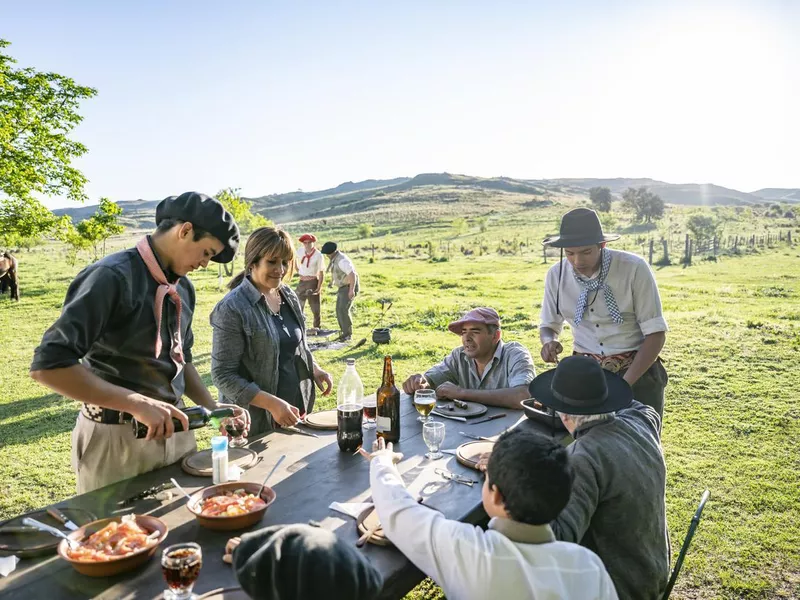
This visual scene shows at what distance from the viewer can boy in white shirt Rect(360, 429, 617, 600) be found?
192 cm

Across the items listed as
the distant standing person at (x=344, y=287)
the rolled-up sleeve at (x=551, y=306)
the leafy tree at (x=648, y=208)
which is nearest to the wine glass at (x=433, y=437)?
the rolled-up sleeve at (x=551, y=306)

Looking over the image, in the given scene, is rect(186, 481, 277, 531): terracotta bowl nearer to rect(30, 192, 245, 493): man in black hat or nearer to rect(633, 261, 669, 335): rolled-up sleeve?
rect(30, 192, 245, 493): man in black hat

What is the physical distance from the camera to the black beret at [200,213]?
2.88 m

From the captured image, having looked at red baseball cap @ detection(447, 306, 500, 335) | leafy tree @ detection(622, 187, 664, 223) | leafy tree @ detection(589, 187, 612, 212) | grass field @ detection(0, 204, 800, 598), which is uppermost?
leafy tree @ detection(589, 187, 612, 212)

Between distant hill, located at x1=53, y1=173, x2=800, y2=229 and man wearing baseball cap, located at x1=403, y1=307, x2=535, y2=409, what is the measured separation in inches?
2843

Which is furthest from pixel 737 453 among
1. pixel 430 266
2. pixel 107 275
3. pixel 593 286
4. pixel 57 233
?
pixel 430 266

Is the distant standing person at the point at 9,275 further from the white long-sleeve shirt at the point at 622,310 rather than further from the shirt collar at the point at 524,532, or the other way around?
the shirt collar at the point at 524,532

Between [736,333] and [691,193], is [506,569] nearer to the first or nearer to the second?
[736,333]

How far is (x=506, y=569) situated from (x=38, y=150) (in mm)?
24727

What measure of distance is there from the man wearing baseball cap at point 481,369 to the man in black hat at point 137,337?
80.7 inches

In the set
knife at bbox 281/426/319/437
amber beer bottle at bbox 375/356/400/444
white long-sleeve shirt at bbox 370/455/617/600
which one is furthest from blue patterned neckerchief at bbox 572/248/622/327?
white long-sleeve shirt at bbox 370/455/617/600

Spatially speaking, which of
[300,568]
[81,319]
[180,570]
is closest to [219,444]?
[81,319]

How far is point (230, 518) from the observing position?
2338 mm

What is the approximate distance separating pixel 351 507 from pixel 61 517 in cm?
123
